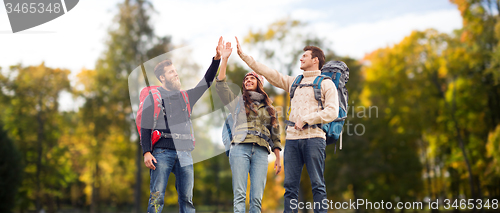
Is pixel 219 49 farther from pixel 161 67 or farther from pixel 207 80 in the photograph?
pixel 161 67

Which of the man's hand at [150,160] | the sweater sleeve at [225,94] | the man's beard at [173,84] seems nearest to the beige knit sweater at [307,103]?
the sweater sleeve at [225,94]

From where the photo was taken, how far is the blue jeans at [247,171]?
14.5 ft

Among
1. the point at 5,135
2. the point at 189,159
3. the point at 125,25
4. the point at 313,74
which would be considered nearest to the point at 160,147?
the point at 189,159

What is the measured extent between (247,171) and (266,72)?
1.34 metres

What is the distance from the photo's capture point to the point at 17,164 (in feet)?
61.9

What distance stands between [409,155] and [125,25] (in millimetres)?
20480

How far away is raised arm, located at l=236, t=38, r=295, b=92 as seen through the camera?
4711mm

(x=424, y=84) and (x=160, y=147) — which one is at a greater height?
(x=424, y=84)

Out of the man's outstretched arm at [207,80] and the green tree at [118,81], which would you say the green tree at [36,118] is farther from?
the man's outstretched arm at [207,80]

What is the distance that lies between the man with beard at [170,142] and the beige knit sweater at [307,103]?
28.9 inches

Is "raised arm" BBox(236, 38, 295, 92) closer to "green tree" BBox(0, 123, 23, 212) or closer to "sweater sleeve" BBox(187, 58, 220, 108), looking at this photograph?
"sweater sleeve" BBox(187, 58, 220, 108)

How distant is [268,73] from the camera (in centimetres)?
482

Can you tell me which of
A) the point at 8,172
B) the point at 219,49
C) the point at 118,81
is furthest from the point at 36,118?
the point at 219,49

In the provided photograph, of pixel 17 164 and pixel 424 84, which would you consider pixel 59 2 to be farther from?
pixel 424 84
